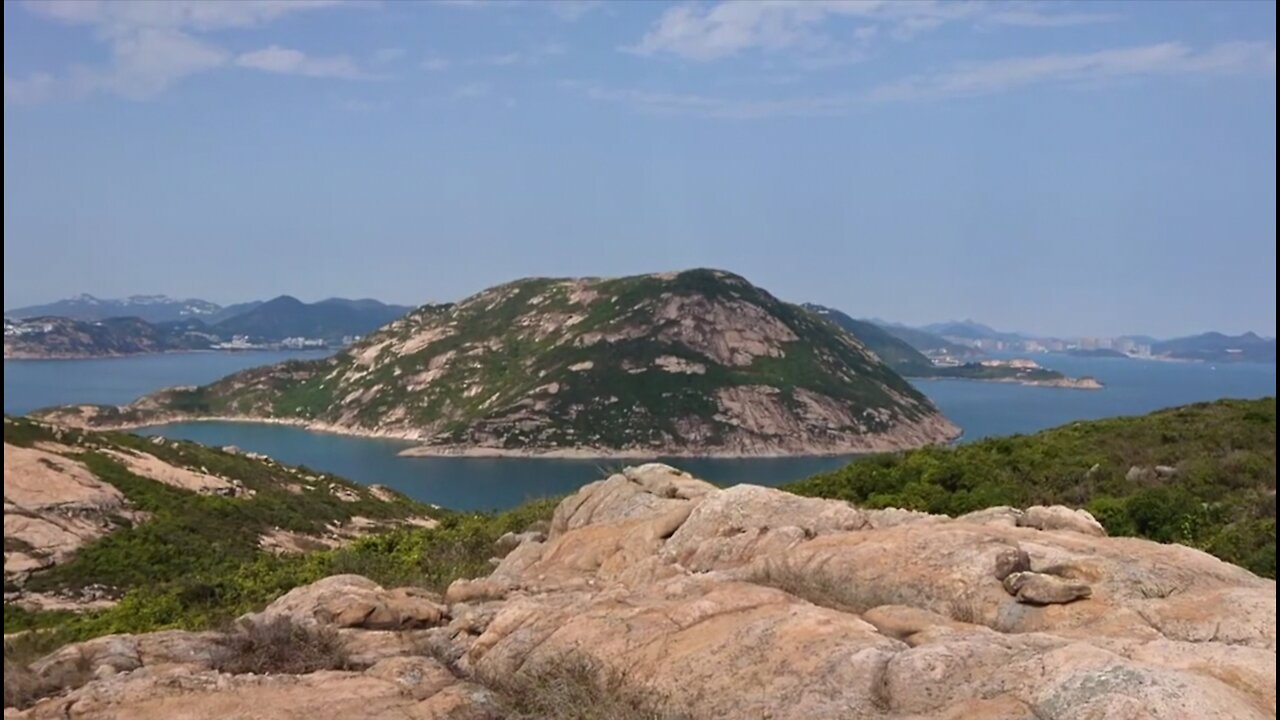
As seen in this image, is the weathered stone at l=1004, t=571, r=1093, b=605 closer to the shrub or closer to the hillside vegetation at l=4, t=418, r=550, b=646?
the shrub

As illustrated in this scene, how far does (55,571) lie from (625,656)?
3310cm

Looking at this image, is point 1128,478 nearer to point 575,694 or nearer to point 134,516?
point 575,694

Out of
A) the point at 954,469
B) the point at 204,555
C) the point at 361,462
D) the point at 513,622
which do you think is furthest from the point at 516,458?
the point at 513,622

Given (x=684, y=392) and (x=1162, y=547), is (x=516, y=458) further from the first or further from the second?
(x=1162, y=547)

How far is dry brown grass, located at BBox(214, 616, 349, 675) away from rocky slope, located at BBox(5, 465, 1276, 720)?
0.03 meters

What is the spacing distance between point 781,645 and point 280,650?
21.9 feet

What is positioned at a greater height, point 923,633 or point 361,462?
point 923,633

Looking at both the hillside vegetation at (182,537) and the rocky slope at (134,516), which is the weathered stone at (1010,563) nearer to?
the hillside vegetation at (182,537)

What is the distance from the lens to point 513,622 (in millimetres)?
12320

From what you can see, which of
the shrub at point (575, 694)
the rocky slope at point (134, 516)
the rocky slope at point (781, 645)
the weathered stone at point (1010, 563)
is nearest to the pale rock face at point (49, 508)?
the rocky slope at point (134, 516)

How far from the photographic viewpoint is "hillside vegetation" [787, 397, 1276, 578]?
2055 centimetres

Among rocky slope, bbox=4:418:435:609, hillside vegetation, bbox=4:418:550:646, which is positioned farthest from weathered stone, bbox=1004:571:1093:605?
rocky slope, bbox=4:418:435:609

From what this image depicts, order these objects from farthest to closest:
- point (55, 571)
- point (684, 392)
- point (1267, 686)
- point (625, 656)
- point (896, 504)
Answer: point (684, 392) → point (55, 571) → point (896, 504) → point (625, 656) → point (1267, 686)

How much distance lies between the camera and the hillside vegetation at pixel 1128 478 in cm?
2055
